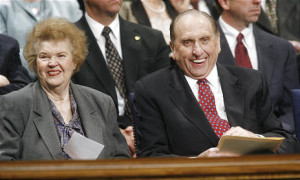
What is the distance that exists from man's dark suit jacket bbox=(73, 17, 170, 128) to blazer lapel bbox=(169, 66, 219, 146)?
63cm

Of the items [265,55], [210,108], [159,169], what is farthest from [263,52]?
[159,169]

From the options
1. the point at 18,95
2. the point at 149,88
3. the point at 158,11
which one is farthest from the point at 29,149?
the point at 158,11

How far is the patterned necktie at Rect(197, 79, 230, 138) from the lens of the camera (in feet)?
7.67

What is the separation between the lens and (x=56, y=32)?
238 cm

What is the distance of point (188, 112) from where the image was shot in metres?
2.33

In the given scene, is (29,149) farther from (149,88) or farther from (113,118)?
(149,88)

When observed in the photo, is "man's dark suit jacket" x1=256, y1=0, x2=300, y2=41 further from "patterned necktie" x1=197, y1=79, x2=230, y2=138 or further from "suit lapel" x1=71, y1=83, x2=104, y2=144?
"suit lapel" x1=71, y1=83, x2=104, y2=144

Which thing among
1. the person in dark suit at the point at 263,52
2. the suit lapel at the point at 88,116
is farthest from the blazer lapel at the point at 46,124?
the person in dark suit at the point at 263,52

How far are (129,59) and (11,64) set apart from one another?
70 centimetres

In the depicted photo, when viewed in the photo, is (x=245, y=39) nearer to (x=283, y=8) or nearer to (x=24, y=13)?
(x=283, y=8)

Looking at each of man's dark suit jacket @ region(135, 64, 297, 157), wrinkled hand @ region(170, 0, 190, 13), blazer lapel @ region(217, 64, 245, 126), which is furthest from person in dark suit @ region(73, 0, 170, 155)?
blazer lapel @ region(217, 64, 245, 126)

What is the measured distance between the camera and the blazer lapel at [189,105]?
7.50 feet

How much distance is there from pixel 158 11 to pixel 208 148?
5.54 ft

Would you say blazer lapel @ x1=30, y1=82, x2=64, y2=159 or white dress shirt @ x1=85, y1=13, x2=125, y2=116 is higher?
white dress shirt @ x1=85, y1=13, x2=125, y2=116
